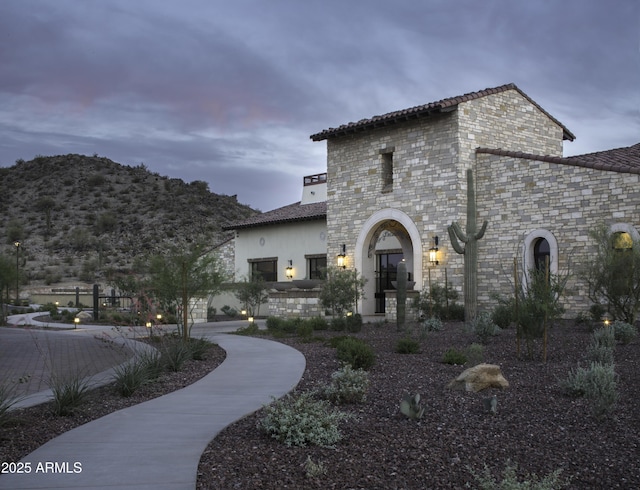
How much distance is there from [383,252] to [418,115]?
7.34m

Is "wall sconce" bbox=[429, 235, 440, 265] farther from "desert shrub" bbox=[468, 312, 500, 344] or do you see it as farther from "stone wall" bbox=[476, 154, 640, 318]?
"desert shrub" bbox=[468, 312, 500, 344]

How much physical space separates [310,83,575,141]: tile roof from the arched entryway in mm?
3222

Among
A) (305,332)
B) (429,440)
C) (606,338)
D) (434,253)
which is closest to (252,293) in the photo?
(434,253)

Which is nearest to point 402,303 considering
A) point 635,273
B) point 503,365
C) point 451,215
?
point 451,215

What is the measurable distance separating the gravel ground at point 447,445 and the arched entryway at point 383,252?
43.8ft

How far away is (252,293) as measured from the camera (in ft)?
93.1

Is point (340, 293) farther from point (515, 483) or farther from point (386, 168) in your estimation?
point (515, 483)

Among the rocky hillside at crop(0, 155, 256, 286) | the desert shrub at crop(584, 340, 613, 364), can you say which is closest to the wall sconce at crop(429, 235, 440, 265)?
the desert shrub at crop(584, 340, 613, 364)

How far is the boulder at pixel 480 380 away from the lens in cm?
882

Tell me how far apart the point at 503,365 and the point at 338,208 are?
50.0 ft

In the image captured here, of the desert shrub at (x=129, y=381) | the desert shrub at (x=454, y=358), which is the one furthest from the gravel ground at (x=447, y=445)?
the desert shrub at (x=129, y=381)

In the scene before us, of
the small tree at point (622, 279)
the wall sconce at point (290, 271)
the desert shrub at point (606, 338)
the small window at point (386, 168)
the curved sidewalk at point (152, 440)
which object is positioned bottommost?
the curved sidewalk at point (152, 440)

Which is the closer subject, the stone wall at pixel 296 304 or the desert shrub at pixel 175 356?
the desert shrub at pixel 175 356

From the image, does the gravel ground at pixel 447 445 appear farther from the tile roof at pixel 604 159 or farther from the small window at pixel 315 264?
the small window at pixel 315 264
